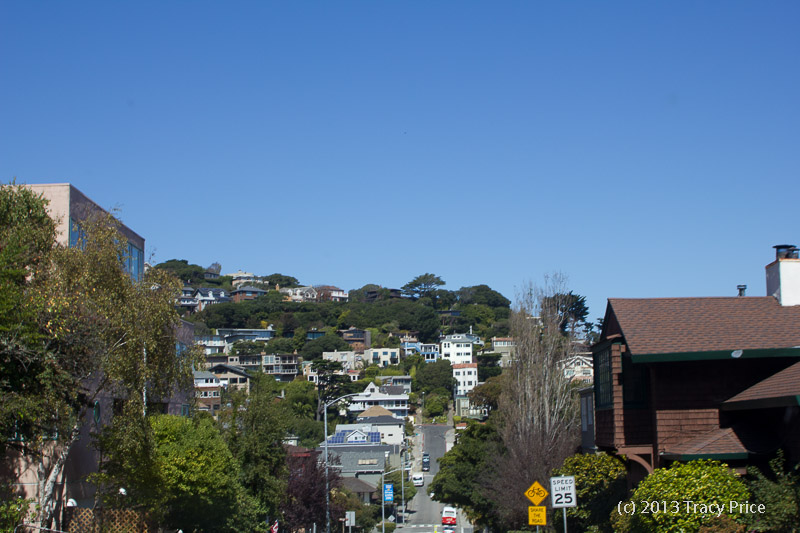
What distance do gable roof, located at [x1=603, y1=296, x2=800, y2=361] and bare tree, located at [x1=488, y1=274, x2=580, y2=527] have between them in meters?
17.9

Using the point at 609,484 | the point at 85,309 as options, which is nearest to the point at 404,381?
the point at 609,484

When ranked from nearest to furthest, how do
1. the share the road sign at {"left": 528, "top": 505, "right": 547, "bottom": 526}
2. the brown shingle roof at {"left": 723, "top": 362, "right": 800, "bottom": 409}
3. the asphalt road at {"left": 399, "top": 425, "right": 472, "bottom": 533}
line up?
the brown shingle roof at {"left": 723, "top": 362, "right": 800, "bottom": 409}
the share the road sign at {"left": 528, "top": 505, "right": 547, "bottom": 526}
the asphalt road at {"left": 399, "top": 425, "right": 472, "bottom": 533}

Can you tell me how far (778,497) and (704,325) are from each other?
5483mm

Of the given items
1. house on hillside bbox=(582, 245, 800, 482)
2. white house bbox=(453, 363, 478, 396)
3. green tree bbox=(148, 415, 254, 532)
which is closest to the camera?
house on hillside bbox=(582, 245, 800, 482)

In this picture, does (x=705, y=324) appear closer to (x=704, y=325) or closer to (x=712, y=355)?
(x=704, y=325)

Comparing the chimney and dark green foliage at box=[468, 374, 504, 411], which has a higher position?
the chimney

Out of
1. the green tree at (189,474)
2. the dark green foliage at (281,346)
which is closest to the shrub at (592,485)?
the green tree at (189,474)

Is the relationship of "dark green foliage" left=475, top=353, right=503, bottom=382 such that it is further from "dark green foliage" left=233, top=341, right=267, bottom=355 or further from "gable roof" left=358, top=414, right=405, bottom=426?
"dark green foliage" left=233, top=341, right=267, bottom=355

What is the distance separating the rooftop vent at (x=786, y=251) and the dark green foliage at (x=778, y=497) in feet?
21.6

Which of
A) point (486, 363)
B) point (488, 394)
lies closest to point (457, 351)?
point (486, 363)

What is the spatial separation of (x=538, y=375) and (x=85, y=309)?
29.3 metres

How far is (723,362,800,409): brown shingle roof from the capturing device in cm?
1642

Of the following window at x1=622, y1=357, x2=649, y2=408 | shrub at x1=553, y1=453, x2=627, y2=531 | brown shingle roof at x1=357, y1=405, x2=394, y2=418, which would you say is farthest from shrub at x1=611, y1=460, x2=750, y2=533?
brown shingle roof at x1=357, y1=405, x2=394, y2=418

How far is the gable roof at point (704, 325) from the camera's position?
1950cm
